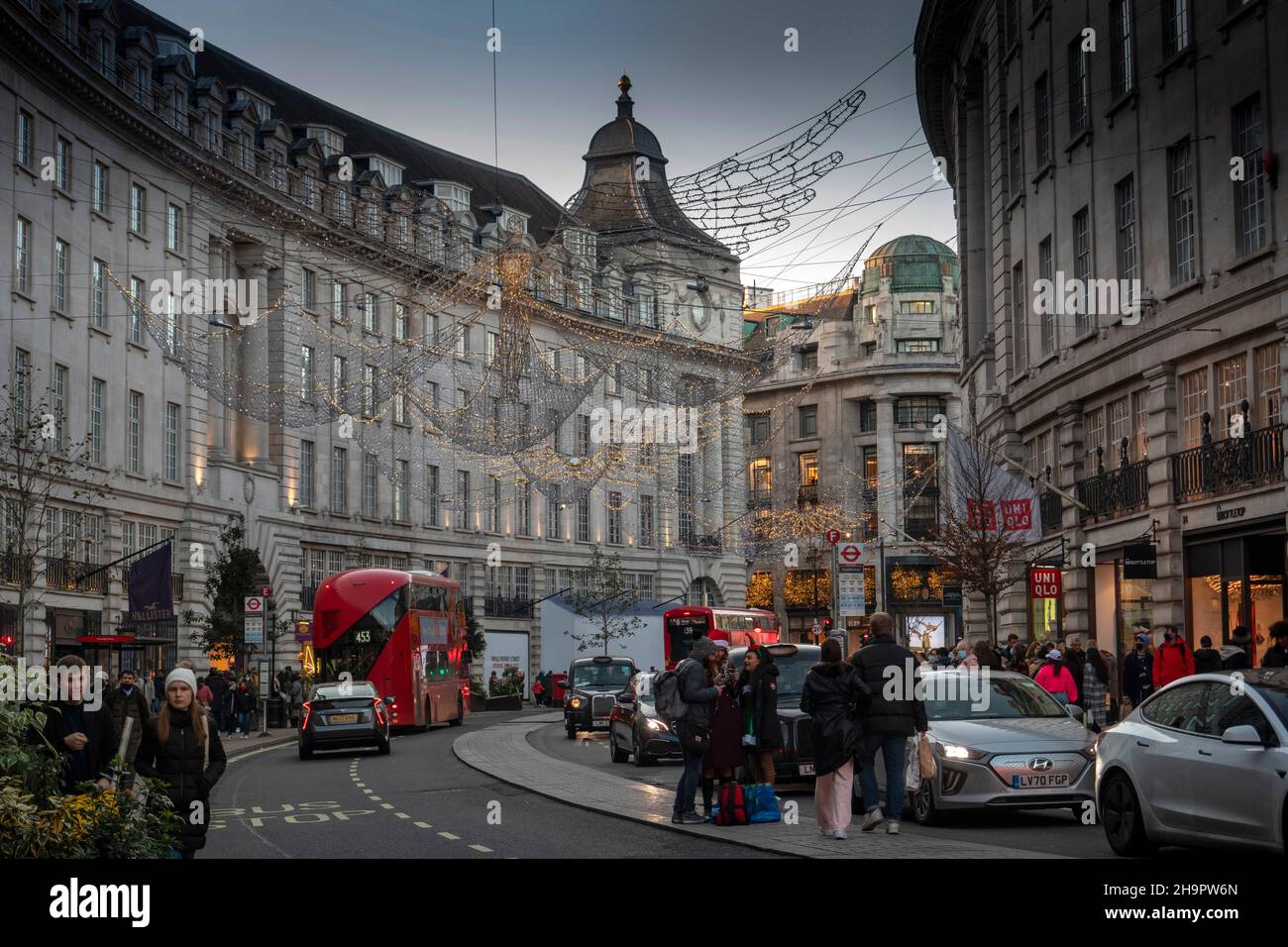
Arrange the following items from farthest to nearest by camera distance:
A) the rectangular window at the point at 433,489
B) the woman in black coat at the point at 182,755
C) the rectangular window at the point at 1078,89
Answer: the rectangular window at the point at 433,489, the rectangular window at the point at 1078,89, the woman in black coat at the point at 182,755

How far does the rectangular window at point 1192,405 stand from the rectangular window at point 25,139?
29846 millimetres

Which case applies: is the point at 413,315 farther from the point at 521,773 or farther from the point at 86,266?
the point at 521,773

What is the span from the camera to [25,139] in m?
47.2

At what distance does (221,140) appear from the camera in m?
62.7

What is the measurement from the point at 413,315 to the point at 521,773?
49.8 meters

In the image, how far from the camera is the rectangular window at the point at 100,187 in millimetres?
51581

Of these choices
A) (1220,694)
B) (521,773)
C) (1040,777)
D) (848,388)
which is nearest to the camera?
(1220,694)

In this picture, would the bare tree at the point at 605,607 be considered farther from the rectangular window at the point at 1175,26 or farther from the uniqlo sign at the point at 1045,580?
the rectangular window at the point at 1175,26

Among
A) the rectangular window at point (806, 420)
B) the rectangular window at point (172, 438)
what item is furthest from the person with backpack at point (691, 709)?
the rectangular window at point (806, 420)

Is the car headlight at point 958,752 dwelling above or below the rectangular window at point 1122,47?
below

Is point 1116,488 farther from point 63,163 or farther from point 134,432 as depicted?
point 134,432

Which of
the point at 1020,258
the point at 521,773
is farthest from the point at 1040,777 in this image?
the point at 1020,258

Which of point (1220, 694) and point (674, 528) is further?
point (674, 528)

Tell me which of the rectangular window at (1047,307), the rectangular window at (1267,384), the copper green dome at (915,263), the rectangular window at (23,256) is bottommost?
the rectangular window at (1267,384)
